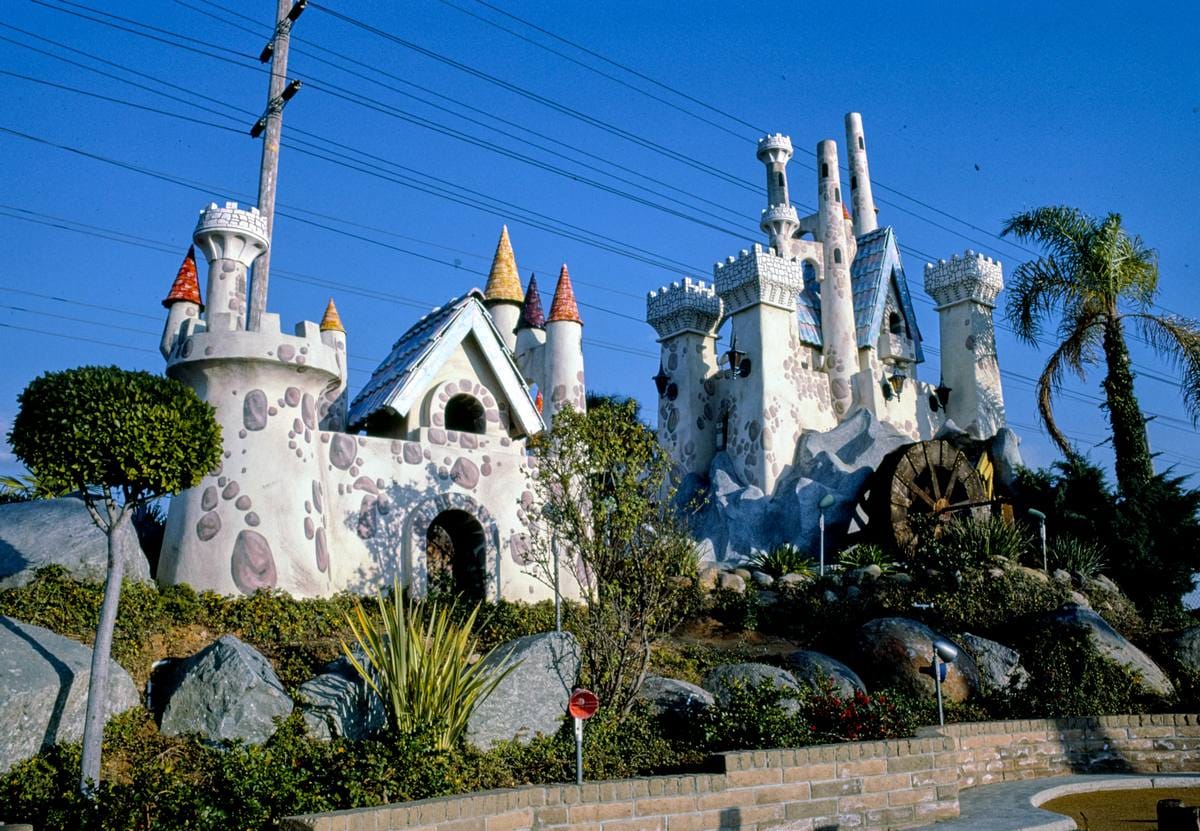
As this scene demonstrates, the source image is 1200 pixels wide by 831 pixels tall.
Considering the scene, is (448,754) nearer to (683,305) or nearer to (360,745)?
(360,745)

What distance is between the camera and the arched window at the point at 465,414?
20.7 metres

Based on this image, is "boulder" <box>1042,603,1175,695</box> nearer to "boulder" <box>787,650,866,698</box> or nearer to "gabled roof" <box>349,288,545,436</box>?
"boulder" <box>787,650,866,698</box>

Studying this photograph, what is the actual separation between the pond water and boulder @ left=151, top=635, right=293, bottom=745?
30.0 feet

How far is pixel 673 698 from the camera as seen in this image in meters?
13.2

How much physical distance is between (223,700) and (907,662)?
33.1 feet

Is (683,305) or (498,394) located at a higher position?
(683,305)

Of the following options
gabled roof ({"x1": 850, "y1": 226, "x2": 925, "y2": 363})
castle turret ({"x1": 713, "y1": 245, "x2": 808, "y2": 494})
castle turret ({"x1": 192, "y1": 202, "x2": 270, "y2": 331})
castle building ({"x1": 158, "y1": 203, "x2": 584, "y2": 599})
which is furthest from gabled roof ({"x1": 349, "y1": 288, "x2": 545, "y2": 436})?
gabled roof ({"x1": 850, "y1": 226, "x2": 925, "y2": 363})

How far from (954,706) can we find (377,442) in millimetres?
10661

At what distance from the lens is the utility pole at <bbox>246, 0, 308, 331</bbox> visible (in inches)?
733

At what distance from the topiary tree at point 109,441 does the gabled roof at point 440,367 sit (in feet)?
24.3

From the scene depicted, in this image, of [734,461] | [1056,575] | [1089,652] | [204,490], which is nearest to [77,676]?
[204,490]

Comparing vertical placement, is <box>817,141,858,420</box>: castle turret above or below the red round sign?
above

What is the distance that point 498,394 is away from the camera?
2091 cm

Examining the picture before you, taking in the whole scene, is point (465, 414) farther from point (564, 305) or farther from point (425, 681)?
point (425, 681)
